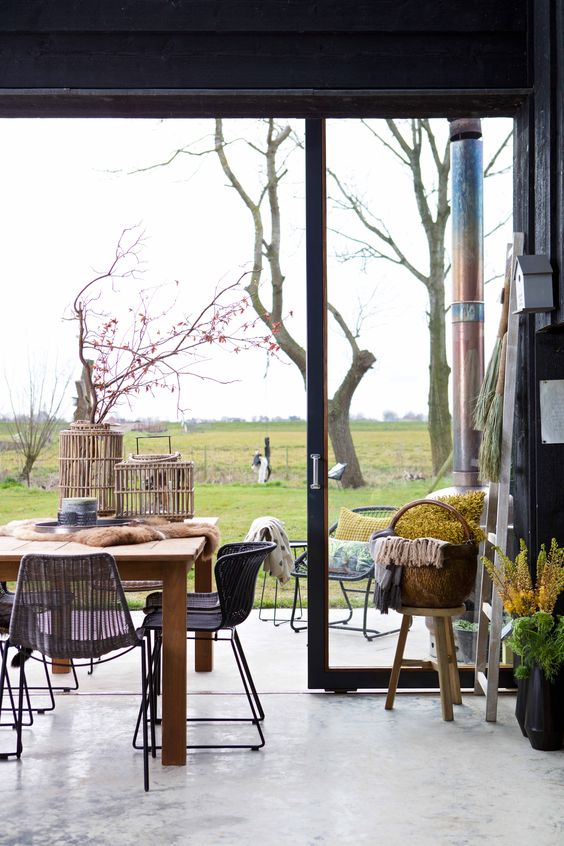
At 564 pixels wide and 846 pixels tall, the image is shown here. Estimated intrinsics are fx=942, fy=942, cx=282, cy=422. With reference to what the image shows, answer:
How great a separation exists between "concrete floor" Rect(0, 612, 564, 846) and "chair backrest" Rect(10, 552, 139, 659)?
20.7 inches

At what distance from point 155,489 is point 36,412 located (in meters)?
2.50

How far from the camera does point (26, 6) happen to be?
4.44 metres

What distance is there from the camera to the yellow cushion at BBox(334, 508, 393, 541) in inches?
190

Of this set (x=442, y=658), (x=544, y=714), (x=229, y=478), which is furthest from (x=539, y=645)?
(x=229, y=478)

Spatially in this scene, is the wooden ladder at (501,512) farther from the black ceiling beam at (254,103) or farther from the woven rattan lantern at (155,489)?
the woven rattan lantern at (155,489)

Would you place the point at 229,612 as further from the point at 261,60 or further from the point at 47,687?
the point at 261,60

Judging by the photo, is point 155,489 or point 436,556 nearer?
point 436,556

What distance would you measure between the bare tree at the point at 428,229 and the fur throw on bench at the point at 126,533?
4.13 ft

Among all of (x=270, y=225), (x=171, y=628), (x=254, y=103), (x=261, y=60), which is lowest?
(x=171, y=628)

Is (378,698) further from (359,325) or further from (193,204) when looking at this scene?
(193,204)

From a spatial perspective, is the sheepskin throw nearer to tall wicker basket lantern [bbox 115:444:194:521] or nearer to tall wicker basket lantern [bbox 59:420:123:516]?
tall wicker basket lantern [bbox 115:444:194:521]

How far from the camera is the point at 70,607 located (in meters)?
3.54

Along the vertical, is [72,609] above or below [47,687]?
above

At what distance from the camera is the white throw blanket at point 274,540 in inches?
207
